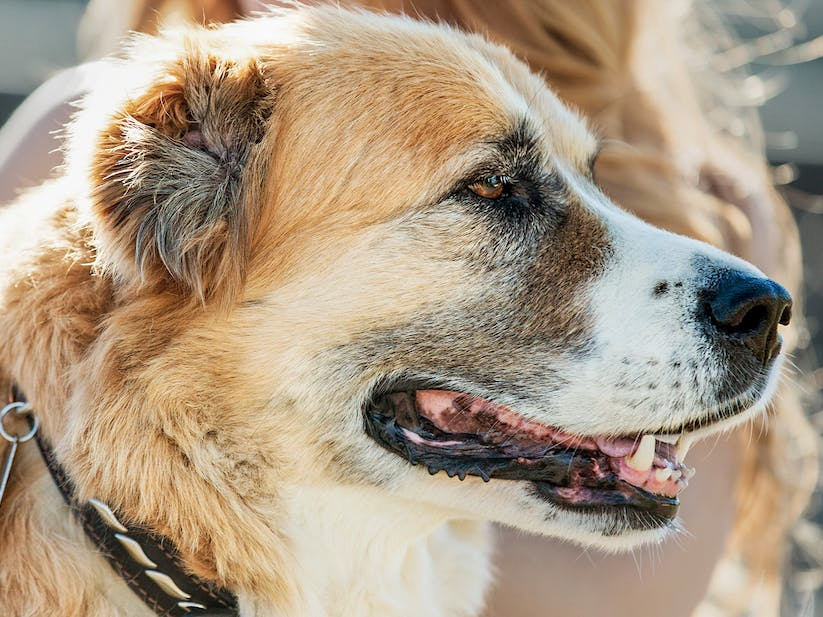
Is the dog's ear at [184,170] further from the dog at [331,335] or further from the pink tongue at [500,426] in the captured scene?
the pink tongue at [500,426]

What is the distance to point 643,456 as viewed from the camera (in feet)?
7.23

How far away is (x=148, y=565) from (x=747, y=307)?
1361mm

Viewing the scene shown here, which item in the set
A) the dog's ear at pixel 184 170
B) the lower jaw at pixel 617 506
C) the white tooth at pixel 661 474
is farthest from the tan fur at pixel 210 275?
the white tooth at pixel 661 474

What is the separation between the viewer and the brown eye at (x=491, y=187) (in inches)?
88.0

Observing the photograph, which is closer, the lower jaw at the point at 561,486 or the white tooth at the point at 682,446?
the lower jaw at the point at 561,486

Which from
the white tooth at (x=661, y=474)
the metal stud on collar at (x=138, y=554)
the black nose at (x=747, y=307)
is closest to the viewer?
the metal stud on collar at (x=138, y=554)

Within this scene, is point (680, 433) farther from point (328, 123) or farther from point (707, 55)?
point (707, 55)

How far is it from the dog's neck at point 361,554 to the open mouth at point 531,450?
0.18 meters

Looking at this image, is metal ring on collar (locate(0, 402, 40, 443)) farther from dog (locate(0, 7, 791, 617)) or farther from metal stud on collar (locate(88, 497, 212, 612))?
metal stud on collar (locate(88, 497, 212, 612))

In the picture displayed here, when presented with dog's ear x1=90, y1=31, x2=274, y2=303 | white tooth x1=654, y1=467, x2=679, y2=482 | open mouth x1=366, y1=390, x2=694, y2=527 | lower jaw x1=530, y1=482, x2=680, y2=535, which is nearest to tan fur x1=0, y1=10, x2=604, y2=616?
dog's ear x1=90, y1=31, x2=274, y2=303

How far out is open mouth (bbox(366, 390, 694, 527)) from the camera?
2175mm

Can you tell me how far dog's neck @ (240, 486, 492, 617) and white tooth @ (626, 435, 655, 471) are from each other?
454 mm

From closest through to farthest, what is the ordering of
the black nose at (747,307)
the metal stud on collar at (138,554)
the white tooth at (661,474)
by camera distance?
the metal stud on collar at (138,554), the black nose at (747,307), the white tooth at (661,474)

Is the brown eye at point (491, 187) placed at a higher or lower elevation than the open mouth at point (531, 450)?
higher
